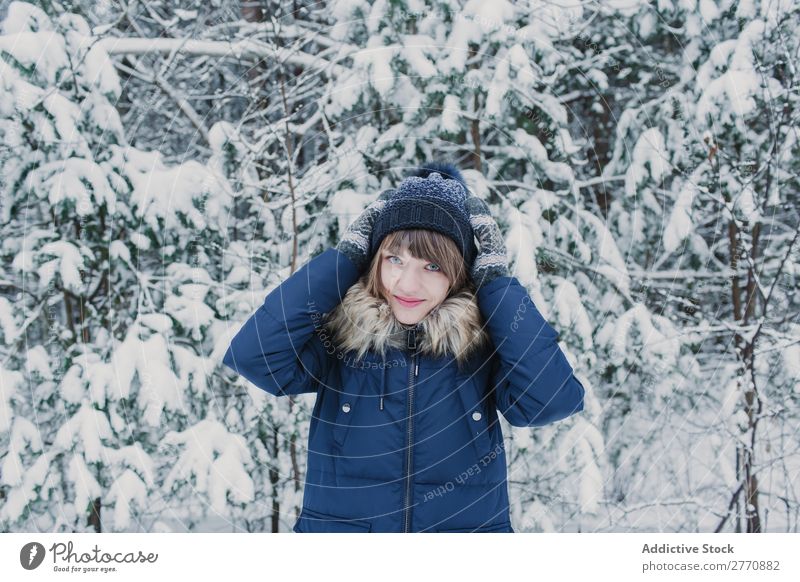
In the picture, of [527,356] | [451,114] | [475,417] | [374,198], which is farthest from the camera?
[374,198]

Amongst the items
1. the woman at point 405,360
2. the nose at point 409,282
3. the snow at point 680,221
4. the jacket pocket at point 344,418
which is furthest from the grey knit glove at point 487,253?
the snow at point 680,221

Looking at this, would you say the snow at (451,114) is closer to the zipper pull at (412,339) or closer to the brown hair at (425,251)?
the brown hair at (425,251)

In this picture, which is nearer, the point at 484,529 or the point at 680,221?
the point at 484,529

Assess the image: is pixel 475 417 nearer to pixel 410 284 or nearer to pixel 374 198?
pixel 410 284

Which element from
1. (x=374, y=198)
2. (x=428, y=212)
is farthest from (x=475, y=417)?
(x=374, y=198)

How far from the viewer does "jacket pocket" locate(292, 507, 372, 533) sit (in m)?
1.40

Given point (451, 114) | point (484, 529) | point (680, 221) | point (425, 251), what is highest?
Result: point (451, 114)

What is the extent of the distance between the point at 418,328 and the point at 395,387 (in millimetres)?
144

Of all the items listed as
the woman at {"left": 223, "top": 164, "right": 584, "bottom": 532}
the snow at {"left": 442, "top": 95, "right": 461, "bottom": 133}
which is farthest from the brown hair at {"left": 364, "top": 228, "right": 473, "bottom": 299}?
the snow at {"left": 442, "top": 95, "right": 461, "bottom": 133}

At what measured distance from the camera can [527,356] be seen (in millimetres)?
1275

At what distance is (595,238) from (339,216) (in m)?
0.93

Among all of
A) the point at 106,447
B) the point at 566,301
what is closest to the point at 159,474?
the point at 106,447
